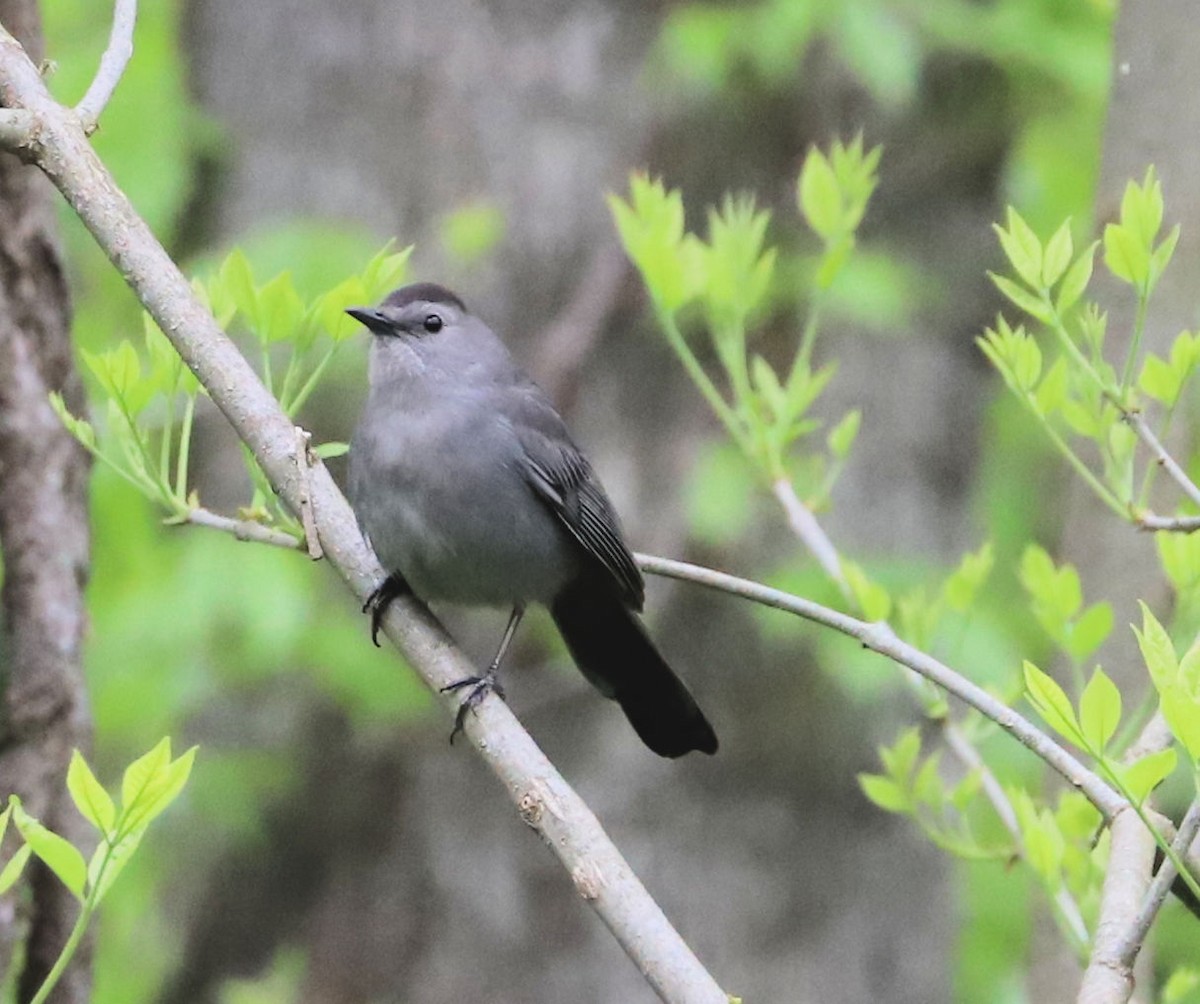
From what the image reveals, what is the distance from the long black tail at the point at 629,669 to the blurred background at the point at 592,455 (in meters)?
1.22

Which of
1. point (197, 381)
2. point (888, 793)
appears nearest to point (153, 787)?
point (197, 381)

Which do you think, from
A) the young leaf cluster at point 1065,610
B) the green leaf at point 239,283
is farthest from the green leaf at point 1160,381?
the green leaf at point 239,283

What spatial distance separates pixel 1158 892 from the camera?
4.72 ft

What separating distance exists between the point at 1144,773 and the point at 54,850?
3.18 ft

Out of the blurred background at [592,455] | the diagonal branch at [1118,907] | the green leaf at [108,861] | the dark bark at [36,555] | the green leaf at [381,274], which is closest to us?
the green leaf at [108,861]

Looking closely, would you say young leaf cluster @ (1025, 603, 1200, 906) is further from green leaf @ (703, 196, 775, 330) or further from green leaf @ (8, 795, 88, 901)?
green leaf @ (703, 196, 775, 330)

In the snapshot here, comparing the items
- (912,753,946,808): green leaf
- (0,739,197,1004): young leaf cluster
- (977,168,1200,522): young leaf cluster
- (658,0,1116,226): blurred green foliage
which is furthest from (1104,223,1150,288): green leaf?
A: (658,0,1116,226): blurred green foliage

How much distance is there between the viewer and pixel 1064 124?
5281mm

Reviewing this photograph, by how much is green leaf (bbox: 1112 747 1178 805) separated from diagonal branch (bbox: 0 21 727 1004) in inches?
22.2

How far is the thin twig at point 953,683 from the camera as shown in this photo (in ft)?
5.65

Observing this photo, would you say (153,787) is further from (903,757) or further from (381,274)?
(903,757)

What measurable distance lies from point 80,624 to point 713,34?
2.61 metres

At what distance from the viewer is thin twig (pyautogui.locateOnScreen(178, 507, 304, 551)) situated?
6.93 feet

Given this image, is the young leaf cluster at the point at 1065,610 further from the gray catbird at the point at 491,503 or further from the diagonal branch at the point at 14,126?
the diagonal branch at the point at 14,126
